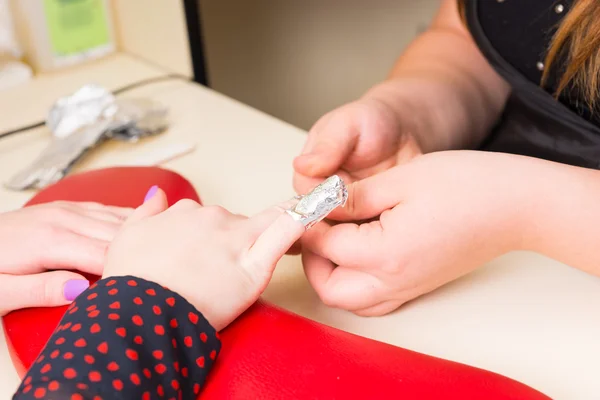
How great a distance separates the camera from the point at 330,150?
44 centimetres

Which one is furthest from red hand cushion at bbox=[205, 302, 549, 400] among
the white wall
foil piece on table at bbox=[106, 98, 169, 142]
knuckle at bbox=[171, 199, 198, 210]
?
the white wall

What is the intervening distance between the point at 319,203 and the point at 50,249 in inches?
7.5

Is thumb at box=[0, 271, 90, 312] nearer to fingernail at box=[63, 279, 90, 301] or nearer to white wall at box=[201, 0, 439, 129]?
fingernail at box=[63, 279, 90, 301]

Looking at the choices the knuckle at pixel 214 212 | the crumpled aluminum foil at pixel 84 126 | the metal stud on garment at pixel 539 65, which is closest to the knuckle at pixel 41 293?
the knuckle at pixel 214 212

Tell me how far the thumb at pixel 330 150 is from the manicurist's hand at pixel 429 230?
0.19ft

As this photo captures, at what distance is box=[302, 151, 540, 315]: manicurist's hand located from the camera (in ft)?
1.20

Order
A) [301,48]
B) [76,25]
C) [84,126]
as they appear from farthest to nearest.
Answer: [301,48] → [76,25] → [84,126]

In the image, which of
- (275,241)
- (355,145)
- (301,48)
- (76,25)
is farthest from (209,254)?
(301,48)

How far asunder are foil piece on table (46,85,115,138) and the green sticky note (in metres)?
0.18

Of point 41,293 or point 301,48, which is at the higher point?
point 41,293

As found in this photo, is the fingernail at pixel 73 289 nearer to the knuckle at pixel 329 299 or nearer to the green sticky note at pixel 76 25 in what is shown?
the knuckle at pixel 329 299

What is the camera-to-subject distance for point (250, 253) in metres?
0.36

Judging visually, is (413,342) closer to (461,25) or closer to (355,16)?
(461,25)

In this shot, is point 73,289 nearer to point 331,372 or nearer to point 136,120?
point 331,372
